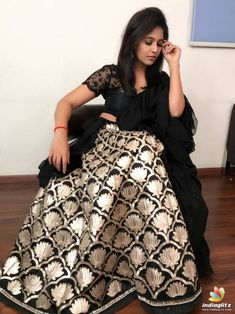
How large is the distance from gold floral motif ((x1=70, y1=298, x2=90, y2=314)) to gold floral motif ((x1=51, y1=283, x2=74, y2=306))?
3cm

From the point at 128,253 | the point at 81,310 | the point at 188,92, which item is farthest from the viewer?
the point at 188,92

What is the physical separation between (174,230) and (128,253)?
0.65ft

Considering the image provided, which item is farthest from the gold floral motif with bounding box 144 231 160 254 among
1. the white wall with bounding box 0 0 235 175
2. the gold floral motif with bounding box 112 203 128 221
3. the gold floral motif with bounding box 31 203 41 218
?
the white wall with bounding box 0 0 235 175

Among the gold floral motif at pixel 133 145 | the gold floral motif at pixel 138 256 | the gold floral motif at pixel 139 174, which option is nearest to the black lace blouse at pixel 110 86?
the gold floral motif at pixel 133 145

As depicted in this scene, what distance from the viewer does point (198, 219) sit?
131cm

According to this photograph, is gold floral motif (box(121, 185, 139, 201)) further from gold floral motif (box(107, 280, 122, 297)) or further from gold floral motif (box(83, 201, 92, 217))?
gold floral motif (box(107, 280, 122, 297))

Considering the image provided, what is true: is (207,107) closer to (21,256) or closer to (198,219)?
(198,219)

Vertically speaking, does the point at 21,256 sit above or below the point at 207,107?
below

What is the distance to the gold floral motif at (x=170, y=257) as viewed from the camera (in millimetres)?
1142

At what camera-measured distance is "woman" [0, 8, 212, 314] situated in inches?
45.4

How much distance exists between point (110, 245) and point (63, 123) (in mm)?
528

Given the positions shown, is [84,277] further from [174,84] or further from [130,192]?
[174,84]

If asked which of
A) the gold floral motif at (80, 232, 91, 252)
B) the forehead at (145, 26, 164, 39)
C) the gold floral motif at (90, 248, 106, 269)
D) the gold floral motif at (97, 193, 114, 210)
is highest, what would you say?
the forehead at (145, 26, 164, 39)

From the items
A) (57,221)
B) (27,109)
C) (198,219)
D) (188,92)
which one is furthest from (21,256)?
(188,92)
